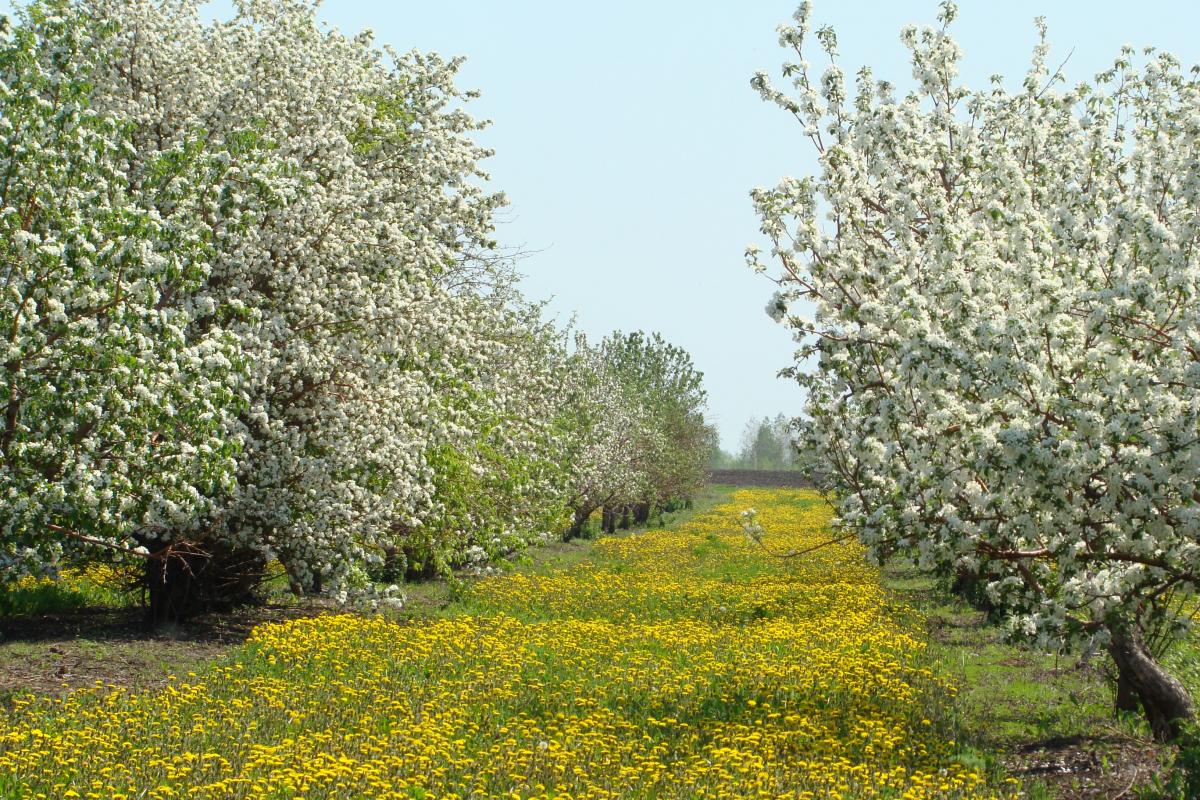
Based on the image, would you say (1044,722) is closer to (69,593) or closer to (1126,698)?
(1126,698)

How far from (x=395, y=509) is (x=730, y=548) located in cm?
2336

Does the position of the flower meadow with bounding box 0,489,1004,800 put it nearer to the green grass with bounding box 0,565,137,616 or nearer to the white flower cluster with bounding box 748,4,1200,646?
the white flower cluster with bounding box 748,4,1200,646

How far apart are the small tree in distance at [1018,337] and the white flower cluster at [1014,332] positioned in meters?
0.03

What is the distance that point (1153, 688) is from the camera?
504 inches

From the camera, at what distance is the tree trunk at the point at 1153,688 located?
12680mm

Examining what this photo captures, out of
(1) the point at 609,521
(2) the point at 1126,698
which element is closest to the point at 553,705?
(2) the point at 1126,698

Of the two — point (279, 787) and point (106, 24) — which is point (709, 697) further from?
point (106, 24)

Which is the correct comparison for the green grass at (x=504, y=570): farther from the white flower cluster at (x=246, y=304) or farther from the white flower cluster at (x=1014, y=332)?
the white flower cluster at (x=1014, y=332)

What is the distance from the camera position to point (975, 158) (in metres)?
13.5

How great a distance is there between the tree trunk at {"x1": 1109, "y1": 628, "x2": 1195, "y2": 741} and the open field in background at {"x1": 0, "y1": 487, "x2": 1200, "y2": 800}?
0.34 meters

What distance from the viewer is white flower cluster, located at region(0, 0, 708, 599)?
1264 centimetres

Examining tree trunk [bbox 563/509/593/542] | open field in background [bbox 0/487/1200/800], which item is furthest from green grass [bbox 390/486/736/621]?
tree trunk [bbox 563/509/593/542]

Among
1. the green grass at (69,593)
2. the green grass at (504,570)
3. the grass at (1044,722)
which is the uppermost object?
the green grass at (69,593)

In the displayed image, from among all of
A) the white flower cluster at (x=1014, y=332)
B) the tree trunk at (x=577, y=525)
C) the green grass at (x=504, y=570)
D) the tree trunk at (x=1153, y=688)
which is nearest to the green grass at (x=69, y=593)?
the green grass at (x=504, y=570)
